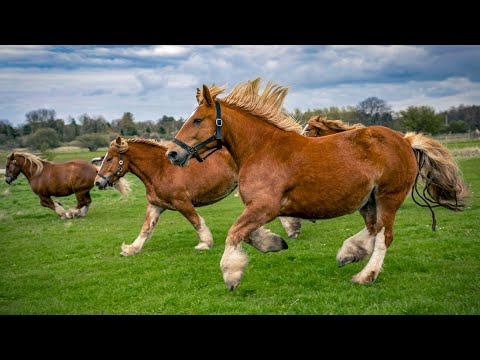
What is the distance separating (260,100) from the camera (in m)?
6.58

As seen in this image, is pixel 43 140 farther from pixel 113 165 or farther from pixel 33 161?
pixel 113 165

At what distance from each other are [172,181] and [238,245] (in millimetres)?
4303

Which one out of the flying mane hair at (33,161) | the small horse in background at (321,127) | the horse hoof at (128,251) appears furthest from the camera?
the flying mane hair at (33,161)

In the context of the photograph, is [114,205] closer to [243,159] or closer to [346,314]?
[243,159]

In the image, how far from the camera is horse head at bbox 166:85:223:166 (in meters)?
6.16

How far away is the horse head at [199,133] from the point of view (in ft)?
20.2

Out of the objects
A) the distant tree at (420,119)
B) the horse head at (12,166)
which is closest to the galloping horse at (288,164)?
the horse head at (12,166)

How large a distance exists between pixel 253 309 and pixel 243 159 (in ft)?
6.62

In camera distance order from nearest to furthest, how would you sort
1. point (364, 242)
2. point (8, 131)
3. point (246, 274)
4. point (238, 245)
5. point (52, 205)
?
point (238, 245) → point (364, 242) → point (246, 274) → point (52, 205) → point (8, 131)

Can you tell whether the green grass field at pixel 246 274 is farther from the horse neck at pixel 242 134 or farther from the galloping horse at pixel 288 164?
the horse neck at pixel 242 134

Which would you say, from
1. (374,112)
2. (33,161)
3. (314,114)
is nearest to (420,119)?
(374,112)

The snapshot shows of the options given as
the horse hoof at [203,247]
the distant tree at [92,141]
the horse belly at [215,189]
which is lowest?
the distant tree at [92,141]

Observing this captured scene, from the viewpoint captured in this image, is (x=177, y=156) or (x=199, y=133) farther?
(x=199, y=133)

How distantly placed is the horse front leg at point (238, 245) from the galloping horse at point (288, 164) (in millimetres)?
13
